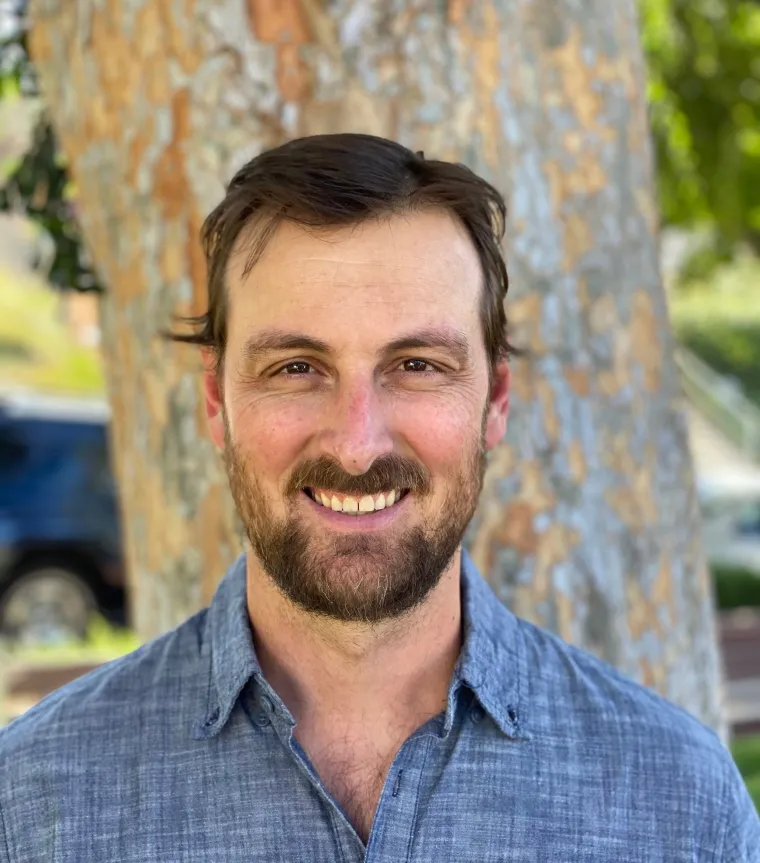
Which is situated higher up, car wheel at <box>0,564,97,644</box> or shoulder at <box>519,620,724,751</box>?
shoulder at <box>519,620,724,751</box>

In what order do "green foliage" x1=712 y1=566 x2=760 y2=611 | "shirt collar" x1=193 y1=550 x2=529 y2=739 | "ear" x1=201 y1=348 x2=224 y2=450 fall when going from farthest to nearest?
1. "green foliage" x1=712 y1=566 x2=760 y2=611
2. "ear" x1=201 y1=348 x2=224 y2=450
3. "shirt collar" x1=193 y1=550 x2=529 y2=739

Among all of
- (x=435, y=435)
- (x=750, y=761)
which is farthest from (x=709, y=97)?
(x=435, y=435)

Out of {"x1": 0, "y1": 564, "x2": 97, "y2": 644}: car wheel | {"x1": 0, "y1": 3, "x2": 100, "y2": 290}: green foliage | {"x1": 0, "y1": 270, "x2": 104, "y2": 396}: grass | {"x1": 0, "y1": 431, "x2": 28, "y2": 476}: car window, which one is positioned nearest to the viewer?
{"x1": 0, "y1": 3, "x2": 100, "y2": 290}: green foliage

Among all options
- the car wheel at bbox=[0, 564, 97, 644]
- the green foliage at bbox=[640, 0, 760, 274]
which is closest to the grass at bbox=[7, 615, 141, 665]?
the car wheel at bbox=[0, 564, 97, 644]

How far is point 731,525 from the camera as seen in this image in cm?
1353

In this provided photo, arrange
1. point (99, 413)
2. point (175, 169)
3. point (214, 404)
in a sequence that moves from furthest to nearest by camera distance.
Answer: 1. point (99, 413)
2. point (175, 169)
3. point (214, 404)

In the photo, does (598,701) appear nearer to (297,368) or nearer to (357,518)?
(357,518)

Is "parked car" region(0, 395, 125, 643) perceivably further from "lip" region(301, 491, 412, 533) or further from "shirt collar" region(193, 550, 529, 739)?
"lip" region(301, 491, 412, 533)

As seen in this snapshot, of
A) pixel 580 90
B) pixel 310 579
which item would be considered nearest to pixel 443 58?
pixel 580 90

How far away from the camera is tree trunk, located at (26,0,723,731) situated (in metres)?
2.46

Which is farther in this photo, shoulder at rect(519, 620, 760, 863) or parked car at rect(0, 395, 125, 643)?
parked car at rect(0, 395, 125, 643)

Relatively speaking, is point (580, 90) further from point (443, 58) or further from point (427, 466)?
point (427, 466)

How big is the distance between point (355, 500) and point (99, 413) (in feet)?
26.2

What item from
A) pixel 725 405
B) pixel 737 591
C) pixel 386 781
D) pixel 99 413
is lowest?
pixel 725 405
